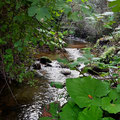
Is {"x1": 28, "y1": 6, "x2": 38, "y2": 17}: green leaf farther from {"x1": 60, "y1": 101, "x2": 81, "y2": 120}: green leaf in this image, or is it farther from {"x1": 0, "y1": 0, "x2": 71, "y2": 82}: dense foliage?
{"x1": 60, "y1": 101, "x2": 81, "y2": 120}: green leaf

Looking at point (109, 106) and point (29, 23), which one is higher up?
point (29, 23)

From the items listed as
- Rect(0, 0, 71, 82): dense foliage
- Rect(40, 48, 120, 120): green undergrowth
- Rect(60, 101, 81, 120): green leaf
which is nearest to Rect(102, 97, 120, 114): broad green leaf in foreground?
Rect(40, 48, 120, 120): green undergrowth

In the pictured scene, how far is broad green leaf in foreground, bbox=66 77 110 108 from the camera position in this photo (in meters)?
0.96

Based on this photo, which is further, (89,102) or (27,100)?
(27,100)

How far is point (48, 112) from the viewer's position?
1.07 meters

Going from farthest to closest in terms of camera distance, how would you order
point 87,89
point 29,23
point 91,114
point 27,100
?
point 27,100 < point 29,23 < point 87,89 < point 91,114

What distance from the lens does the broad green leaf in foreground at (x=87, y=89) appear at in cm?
96

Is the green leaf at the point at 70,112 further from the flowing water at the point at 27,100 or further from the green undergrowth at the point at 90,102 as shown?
the flowing water at the point at 27,100

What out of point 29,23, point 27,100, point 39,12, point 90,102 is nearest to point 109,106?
point 90,102

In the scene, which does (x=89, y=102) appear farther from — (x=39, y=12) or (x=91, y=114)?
(x=39, y=12)

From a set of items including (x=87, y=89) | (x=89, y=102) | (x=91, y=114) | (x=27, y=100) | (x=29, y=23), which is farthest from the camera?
Answer: (x=27, y=100)

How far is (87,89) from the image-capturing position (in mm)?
1021

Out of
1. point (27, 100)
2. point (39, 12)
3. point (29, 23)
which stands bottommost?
point (27, 100)

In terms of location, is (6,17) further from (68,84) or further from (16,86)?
(16,86)
